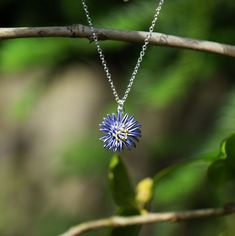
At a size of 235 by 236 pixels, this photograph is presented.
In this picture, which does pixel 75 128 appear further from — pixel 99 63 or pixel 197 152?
pixel 197 152

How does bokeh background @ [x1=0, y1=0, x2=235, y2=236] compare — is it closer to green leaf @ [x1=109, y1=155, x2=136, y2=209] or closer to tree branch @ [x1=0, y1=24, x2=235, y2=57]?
green leaf @ [x1=109, y1=155, x2=136, y2=209]

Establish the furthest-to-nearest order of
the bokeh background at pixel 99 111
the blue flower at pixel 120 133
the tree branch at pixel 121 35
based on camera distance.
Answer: the bokeh background at pixel 99 111, the blue flower at pixel 120 133, the tree branch at pixel 121 35

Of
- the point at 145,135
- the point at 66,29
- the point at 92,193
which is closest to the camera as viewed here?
the point at 66,29

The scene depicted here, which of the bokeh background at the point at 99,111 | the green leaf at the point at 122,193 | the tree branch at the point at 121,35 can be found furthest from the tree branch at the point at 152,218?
the bokeh background at the point at 99,111

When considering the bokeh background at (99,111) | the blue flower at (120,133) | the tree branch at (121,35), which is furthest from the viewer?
the bokeh background at (99,111)

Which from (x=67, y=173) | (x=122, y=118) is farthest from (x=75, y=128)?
(x=122, y=118)

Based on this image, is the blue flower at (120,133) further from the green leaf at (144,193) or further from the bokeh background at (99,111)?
the bokeh background at (99,111)
